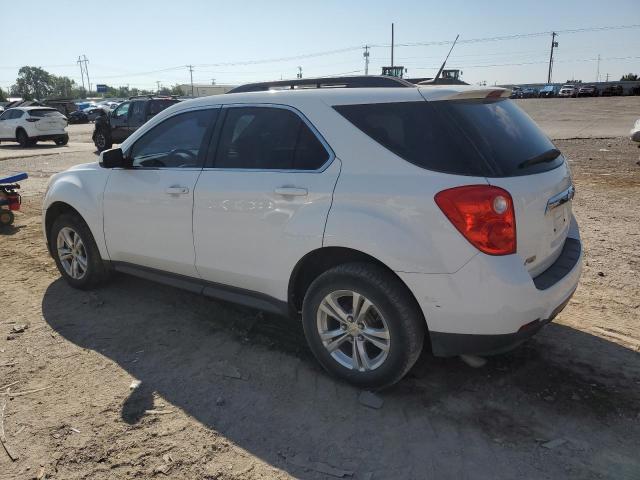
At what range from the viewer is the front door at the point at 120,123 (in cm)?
1838

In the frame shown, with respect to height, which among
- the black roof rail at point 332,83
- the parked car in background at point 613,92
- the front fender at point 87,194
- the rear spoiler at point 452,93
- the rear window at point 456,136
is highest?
the parked car in background at point 613,92

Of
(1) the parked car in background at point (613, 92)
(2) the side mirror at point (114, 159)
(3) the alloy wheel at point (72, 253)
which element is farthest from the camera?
(1) the parked car in background at point (613, 92)

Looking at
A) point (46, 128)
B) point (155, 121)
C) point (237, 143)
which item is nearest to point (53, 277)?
point (155, 121)

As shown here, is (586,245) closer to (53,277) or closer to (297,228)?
(297,228)

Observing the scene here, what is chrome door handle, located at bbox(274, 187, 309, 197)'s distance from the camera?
316 cm

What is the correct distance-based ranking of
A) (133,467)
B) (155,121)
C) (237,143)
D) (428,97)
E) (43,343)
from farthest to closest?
(155,121) < (43,343) < (237,143) < (428,97) < (133,467)

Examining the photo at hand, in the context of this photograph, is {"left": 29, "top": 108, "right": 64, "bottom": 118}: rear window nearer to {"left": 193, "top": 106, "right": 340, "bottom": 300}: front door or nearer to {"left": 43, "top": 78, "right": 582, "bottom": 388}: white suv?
{"left": 43, "top": 78, "right": 582, "bottom": 388}: white suv

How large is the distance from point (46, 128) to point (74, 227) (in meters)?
20.5

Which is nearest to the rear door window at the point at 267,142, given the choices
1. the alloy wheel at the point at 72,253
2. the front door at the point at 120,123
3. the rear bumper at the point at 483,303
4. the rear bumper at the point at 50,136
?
the rear bumper at the point at 483,303

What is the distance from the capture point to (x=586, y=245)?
19.0 feet

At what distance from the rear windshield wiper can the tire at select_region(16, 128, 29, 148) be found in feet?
79.0

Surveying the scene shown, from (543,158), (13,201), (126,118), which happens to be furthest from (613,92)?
(543,158)

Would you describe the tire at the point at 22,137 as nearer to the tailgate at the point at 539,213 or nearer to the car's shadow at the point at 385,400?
the car's shadow at the point at 385,400

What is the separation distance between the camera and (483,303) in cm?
267
